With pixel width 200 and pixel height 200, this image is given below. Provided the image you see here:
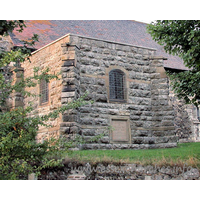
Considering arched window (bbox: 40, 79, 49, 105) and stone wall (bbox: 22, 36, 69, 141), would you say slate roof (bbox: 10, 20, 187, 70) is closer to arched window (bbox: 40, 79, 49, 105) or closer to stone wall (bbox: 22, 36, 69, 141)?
stone wall (bbox: 22, 36, 69, 141)

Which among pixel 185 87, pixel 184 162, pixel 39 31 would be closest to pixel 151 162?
pixel 184 162

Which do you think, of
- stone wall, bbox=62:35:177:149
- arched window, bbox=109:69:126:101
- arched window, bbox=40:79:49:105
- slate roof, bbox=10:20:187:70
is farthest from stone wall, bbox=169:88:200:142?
arched window, bbox=40:79:49:105

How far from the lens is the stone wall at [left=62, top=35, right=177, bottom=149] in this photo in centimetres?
1279

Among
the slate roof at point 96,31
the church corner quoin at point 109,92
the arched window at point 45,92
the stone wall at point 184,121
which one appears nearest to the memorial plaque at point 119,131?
the church corner quoin at point 109,92

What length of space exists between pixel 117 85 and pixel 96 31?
7.15 m

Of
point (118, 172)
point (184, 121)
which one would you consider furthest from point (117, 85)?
point (184, 121)

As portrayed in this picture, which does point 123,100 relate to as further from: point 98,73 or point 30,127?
point 30,127

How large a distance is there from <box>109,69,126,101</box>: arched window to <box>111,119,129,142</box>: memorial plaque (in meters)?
1.03

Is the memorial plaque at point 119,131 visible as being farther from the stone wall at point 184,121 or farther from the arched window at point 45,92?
the stone wall at point 184,121

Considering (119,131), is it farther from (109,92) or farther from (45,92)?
(45,92)

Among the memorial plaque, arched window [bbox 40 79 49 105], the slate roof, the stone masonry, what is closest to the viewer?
the stone masonry

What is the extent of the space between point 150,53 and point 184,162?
729 cm

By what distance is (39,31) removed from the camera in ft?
58.2

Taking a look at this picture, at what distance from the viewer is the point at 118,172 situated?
876 centimetres
